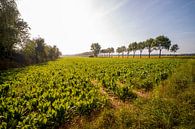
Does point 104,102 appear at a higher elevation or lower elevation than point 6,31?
lower

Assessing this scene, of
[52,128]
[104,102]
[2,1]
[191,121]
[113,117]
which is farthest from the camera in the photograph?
[2,1]

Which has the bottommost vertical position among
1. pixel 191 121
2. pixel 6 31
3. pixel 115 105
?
pixel 115 105

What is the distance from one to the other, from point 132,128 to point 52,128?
255 centimetres

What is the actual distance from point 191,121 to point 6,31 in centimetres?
2618

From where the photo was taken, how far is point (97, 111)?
7059 millimetres

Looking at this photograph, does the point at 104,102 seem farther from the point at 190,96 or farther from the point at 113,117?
the point at 190,96

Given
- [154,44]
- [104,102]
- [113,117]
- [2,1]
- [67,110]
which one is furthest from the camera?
[154,44]

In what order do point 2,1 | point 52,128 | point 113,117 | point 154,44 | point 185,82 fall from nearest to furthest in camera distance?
1. point 52,128
2. point 113,117
3. point 185,82
4. point 2,1
5. point 154,44

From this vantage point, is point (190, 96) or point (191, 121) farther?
point (190, 96)

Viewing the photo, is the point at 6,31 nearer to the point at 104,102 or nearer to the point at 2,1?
the point at 2,1

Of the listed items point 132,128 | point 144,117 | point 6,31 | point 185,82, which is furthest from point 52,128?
point 6,31

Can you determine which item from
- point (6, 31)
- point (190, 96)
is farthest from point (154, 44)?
point (190, 96)

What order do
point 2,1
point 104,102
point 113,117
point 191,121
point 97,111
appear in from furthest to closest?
1. point 2,1
2. point 104,102
3. point 97,111
4. point 113,117
5. point 191,121

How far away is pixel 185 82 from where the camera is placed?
10.3 m
